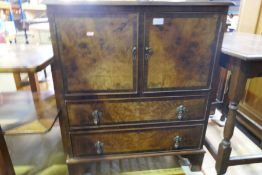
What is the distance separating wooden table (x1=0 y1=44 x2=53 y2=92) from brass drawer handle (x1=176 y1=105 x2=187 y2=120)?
764 mm

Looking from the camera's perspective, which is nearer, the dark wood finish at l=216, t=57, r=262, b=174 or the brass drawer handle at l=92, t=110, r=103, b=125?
the dark wood finish at l=216, t=57, r=262, b=174

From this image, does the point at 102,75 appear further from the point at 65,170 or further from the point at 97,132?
the point at 65,170

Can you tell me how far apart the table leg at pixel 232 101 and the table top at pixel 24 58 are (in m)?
0.97

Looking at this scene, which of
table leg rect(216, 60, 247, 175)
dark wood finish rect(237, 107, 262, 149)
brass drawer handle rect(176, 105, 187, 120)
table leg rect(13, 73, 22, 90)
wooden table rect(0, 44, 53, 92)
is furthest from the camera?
table leg rect(13, 73, 22, 90)

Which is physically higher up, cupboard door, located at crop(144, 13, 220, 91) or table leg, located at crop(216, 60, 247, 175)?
cupboard door, located at crop(144, 13, 220, 91)

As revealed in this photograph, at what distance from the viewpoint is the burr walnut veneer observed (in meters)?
0.92

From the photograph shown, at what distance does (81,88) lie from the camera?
1.03 metres

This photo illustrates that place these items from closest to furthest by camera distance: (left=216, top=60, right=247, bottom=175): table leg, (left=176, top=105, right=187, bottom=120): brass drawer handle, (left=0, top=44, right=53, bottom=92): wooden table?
(left=0, top=44, right=53, bottom=92): wooden table
(left=216, top=60, right=247, bottom=175): table leg
(left=176, top=105, right=187, bottom=120): brass drawer handle

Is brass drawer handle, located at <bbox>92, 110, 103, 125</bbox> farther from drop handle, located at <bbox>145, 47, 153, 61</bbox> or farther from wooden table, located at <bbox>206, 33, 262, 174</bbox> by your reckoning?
wooden table, located at <bbox>206, 33, 262, 174</bbox>

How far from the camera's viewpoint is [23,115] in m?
1.18

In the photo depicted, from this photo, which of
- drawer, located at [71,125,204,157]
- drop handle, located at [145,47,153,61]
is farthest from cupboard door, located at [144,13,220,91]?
drawer, located at [71,125,204,157]

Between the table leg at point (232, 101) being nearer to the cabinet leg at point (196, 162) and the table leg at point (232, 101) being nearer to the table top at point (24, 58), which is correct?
the cabinet leg at point (196, 162)

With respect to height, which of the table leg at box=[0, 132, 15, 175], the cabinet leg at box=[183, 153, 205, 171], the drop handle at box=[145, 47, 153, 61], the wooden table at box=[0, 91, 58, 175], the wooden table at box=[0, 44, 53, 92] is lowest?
the cabinet leg at box=[183, 153, 205, 171]

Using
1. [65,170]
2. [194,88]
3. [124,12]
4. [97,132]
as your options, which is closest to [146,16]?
[124,12]
